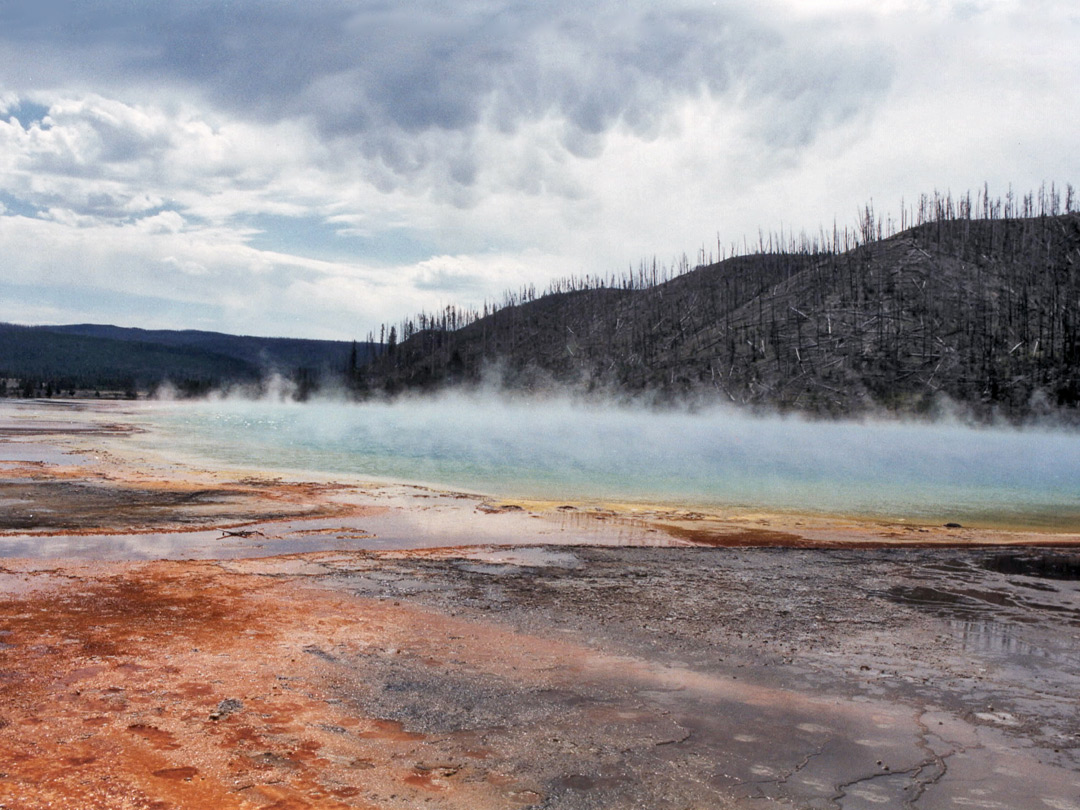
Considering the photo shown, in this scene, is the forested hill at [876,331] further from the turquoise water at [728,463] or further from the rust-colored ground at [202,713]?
the rust-colored ground at [202,713]

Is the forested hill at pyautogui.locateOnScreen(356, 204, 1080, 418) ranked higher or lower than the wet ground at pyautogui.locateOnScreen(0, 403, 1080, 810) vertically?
higher

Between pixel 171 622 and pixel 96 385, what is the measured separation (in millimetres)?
206349

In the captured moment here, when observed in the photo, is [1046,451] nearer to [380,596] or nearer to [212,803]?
[380,596]

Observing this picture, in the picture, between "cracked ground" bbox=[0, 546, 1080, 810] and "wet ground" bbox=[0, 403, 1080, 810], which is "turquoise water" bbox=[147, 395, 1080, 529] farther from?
"cracked ground" bbox=[0, 546, 1080, 810]

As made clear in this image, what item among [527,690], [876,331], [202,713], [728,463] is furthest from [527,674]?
[876,331]

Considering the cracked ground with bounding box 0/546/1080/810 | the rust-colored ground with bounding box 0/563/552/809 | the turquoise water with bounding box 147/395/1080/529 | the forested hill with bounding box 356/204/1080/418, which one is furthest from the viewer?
the forested hill with bounding box 356/204/1080/418

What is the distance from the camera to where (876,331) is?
301 feet

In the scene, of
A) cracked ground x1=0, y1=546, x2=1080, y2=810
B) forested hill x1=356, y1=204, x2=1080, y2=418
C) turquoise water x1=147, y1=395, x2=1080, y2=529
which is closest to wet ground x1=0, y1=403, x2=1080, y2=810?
cracked ground x1=0, y1=546, x2=1080, y2=810

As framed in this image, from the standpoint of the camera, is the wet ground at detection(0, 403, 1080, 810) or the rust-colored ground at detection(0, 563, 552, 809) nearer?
the rust-colored ground at detection(0, 563, 552, 809)

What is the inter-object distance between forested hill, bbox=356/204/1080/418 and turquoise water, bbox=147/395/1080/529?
35.0ft

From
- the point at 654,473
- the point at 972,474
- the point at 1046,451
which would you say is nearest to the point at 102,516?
the point at 654,473

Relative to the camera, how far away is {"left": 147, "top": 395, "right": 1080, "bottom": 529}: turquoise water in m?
26.7

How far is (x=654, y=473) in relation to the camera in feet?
113

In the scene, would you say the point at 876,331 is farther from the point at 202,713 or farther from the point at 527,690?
the point at 202,713
